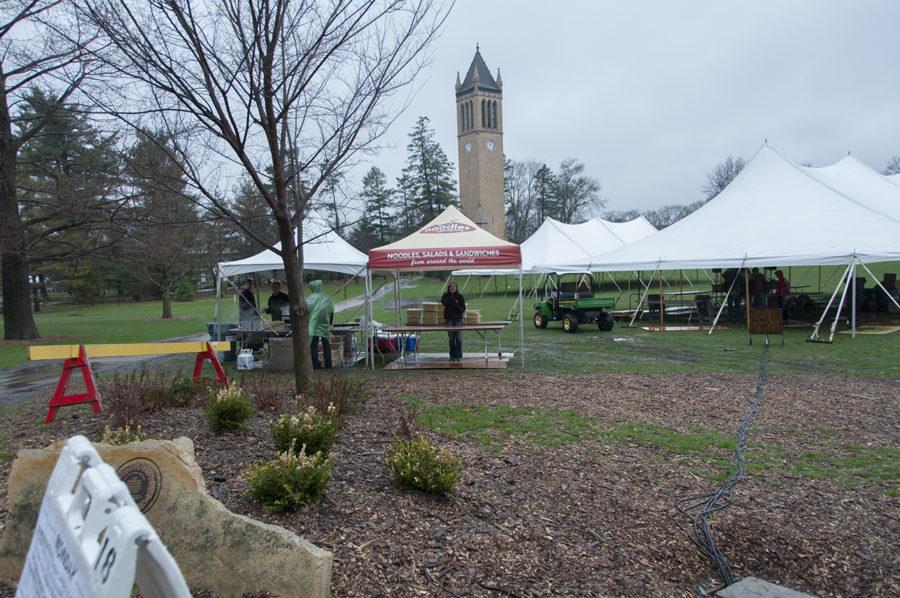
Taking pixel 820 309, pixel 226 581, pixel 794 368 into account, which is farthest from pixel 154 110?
pixel 820 309

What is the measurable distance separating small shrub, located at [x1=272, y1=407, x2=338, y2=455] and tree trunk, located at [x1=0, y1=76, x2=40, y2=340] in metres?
11.7

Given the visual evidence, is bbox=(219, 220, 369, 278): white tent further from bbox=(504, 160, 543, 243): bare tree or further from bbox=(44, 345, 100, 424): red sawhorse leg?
bbox=(504, 160, 543, 243): bare tree

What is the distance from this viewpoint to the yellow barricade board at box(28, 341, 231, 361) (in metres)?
6.40

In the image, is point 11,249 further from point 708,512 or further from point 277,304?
point 708,512

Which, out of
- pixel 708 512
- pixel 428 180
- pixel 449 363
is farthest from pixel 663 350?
pixel 428 180

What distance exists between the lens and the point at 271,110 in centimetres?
573

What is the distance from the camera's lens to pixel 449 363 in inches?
467

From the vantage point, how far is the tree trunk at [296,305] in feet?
20.6

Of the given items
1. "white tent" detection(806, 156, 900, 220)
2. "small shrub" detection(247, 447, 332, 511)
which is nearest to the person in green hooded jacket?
"small shrub" detection(247, 447, 332, 511)

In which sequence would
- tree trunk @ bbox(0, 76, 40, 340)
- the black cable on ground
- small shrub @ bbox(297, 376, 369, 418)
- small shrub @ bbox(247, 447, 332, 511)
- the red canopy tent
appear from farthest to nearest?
tree trunk @ bbox(0, 76, 40, 340) < the red canopy tent < small shrub @ bbox(297, 376, 369, 418) < the black cable on ground < small shrub @ bbox(247, 447, 332, 511)

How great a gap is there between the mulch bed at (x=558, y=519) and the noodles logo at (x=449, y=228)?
6.03m

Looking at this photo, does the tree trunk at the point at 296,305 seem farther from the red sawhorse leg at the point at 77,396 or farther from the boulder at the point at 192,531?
the boulder at the point at 192,531

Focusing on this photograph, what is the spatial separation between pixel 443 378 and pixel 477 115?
223 ft

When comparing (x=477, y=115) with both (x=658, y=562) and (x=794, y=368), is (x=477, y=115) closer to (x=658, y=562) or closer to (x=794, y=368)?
(x=794, y=368)
